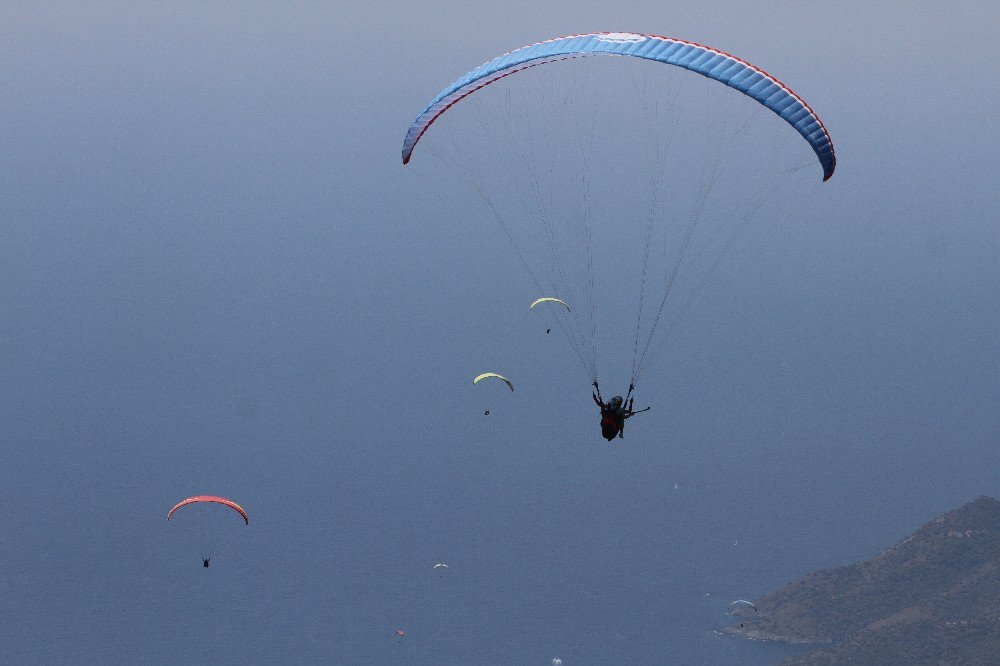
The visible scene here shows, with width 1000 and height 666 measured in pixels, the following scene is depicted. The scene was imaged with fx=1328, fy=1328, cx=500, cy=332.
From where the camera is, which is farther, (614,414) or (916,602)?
(916,602)

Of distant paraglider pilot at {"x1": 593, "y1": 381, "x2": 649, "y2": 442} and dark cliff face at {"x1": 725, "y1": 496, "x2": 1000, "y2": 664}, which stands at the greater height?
dark cliff face at {"x1": 725, "y1": 496, "x2": 1000, "y2": 664}

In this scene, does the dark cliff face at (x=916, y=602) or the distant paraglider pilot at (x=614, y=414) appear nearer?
the distant paraglider pilot at (x=614, y=414)

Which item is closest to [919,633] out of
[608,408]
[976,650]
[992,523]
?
[976,650]

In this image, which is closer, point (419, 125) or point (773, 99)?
point (773, 99)

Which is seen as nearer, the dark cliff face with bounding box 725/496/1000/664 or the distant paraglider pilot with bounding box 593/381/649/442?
the distant paraglider pilot with bounding box 593/381/649/442

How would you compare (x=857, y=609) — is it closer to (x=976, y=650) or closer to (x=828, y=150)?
(x=976, y=650)

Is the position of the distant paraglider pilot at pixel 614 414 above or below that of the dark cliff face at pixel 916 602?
below

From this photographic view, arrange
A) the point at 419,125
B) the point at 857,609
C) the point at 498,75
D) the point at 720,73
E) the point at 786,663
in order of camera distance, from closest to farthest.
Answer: the point at 720,73 < the point at 498,75 < the point at 419,125 < the point at 786,663 < the point at 857,609

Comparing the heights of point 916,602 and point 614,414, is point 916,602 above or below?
above
